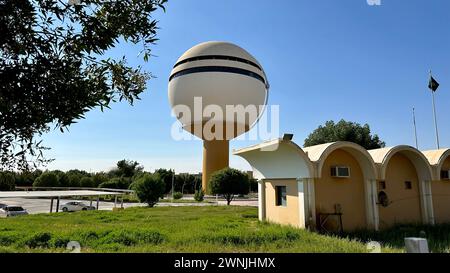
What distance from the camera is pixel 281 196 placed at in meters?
18.2

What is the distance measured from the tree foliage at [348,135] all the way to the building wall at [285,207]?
29.9 meters

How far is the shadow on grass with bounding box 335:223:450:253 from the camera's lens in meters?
12.1

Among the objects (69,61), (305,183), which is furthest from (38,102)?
(305,183)

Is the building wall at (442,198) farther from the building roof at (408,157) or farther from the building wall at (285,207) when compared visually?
the building wall at (285,207)

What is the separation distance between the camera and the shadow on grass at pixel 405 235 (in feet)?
39.7

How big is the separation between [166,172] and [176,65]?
34.6 metres

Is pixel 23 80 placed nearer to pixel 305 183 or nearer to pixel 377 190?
pixel 305 183

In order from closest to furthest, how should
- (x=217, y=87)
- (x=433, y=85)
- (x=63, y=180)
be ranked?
(x=433, y=85) < (x=217, y=87) < (x=63, y=180)

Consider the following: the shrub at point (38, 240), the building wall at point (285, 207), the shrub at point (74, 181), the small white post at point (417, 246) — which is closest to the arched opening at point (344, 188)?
the building wall at point (285, 207)

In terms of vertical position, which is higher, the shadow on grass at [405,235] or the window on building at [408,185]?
the window on building at [408,185]

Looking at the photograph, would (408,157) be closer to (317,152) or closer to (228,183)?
(317,152)

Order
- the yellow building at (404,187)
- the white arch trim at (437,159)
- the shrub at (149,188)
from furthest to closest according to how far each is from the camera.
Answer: the shrub at (149,188) < the white arch trim at (437,159) < the yellow building at (404,187)

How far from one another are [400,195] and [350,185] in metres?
3.49

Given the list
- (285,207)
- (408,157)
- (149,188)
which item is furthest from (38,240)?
(149,188)
